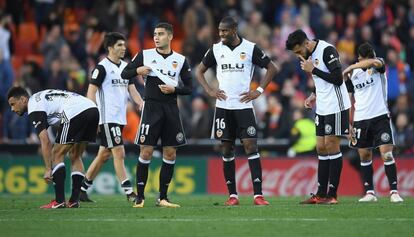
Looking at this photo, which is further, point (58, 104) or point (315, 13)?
point (315, 13)

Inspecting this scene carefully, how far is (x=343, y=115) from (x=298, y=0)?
46.1ft

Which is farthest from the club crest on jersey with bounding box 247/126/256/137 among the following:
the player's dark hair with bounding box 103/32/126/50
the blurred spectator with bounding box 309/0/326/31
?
the blurred spectator with bounding box 309/0/326/31

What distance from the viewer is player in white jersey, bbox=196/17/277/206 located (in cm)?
1577

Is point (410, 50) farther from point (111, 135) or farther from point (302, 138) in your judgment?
point (111, 135)

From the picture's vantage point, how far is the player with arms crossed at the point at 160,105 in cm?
1552

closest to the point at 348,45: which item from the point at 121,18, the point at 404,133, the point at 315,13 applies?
the point at 315,13

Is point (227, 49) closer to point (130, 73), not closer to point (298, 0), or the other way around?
point (130, 73)

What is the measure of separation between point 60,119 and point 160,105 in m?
1.44

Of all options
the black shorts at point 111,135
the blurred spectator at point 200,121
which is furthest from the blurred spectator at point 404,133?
the black shorts at point 111,135

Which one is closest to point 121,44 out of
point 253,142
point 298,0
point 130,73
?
point 130,73

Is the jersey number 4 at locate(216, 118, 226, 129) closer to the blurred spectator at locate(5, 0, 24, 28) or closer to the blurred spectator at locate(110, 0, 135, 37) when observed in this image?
the blurred spectator at locate(110, 0, 135, 37)

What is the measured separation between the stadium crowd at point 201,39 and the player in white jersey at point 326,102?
8.22 meters

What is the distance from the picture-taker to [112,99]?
55.9 feet

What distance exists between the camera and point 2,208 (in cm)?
1584
